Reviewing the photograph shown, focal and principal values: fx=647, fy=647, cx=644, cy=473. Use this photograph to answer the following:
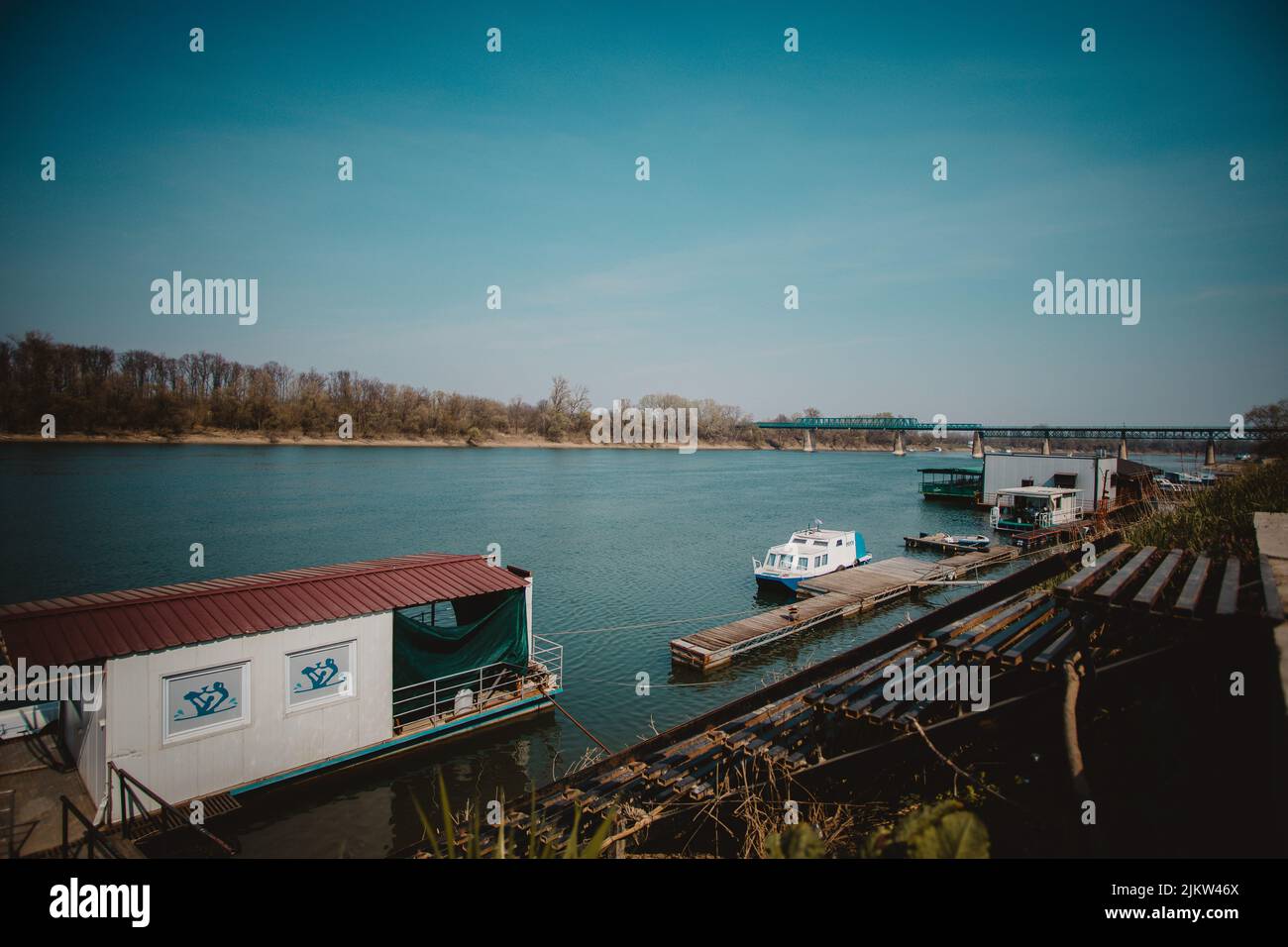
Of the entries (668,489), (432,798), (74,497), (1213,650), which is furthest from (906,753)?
(668,489)

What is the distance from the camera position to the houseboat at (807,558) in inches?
1401

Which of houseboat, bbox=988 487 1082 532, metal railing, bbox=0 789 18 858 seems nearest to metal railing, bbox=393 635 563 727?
metal railing, bbox=0 789 18 858

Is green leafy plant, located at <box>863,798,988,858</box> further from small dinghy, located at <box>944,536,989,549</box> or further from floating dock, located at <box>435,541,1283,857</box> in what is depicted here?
small dinghy, located at <box>944,536,989,549</box>

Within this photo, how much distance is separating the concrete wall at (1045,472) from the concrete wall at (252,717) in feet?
194

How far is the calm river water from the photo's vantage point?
16719 millimetres

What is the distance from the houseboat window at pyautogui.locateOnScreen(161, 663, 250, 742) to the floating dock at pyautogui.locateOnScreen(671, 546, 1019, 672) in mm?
15089

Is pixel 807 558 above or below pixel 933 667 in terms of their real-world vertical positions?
below

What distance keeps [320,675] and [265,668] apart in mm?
1370

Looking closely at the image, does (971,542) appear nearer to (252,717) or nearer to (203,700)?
(252,717)

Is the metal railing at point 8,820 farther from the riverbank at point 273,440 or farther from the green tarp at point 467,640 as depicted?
the riverbank at point 273,440

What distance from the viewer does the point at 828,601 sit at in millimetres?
31516

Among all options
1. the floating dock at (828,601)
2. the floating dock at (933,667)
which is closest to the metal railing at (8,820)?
the floating dock at (933,667)

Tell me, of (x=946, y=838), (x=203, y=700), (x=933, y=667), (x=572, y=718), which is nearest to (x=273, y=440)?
(x=572, y=718)

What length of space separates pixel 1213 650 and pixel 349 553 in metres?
43.9
